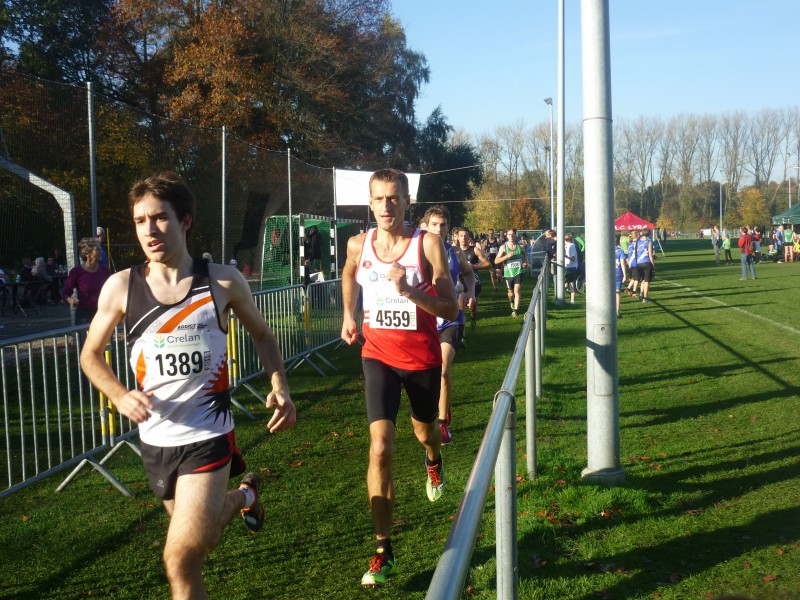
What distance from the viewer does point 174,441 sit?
128 inches

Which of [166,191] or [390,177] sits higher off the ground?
[390,177]

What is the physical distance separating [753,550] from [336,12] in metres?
35.0

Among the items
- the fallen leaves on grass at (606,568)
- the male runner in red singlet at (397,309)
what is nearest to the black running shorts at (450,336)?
the male runner in red singlet at (397,309)

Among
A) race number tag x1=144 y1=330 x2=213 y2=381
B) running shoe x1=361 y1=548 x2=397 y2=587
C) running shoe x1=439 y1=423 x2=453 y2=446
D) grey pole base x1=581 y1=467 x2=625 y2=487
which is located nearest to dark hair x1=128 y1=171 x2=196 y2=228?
race number tag x1=144 y1=330 x2=213 y2=381

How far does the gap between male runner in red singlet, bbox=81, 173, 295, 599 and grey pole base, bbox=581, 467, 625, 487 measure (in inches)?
125

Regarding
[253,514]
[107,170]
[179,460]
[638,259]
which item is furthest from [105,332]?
[638,259]

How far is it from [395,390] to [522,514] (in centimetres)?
125

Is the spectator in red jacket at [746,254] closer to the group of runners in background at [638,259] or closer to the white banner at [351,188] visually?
the group of runners in background at [638,259]

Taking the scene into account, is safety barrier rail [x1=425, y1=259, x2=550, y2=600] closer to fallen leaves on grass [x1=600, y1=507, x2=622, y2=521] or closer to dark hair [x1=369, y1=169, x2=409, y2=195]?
dark hair [x1=369, y1=169, x2=409, y2=195]

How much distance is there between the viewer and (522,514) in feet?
17.2

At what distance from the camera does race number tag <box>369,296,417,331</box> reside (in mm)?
4828

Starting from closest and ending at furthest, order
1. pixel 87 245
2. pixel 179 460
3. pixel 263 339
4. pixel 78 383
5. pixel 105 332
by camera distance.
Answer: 1. pixel 179 460
2. pixel 105 332
3. pixel 263 339
4. pixel 78 383
5. pixel 87 245

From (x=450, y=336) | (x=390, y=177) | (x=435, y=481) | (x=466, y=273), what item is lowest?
(x=435, y=481)

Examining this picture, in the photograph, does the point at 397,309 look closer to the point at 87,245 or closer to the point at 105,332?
the point at 105,332
